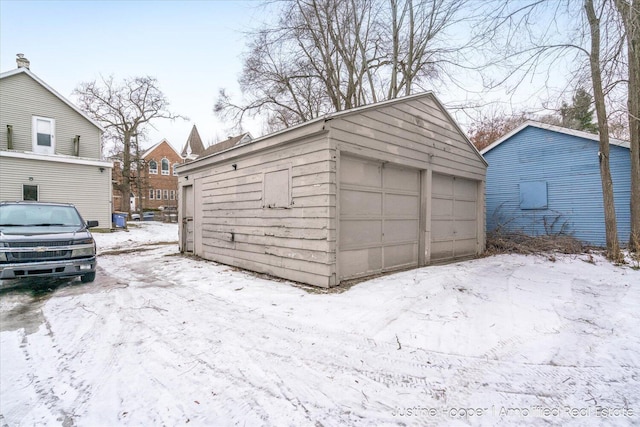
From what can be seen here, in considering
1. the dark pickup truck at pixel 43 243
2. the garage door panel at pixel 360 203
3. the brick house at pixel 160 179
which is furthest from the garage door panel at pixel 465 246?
the brick house at pixel 160 179

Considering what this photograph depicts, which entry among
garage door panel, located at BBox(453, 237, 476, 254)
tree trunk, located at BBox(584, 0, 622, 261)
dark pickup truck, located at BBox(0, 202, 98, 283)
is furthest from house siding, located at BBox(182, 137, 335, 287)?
tree trunk, located at BBox(584, 0, 622, 261)

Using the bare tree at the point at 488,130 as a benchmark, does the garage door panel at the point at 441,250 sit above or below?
below

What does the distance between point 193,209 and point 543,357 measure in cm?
916

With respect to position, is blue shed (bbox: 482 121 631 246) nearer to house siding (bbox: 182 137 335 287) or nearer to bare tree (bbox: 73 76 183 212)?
house siding (bbox: 182 137 335 287)

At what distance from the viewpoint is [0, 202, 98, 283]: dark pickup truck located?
4.67 meters

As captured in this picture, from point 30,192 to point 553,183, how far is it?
2241cm

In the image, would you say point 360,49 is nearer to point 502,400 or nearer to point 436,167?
point 436,167

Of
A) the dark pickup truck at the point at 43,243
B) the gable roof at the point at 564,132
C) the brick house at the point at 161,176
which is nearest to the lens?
the dark pickup truck at the point at 43,243

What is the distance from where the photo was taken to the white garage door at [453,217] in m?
7.54

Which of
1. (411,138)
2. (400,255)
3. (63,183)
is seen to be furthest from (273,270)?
(63,183)

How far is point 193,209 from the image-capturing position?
9.37 meters

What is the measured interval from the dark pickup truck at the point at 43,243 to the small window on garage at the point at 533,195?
1433 centimetres

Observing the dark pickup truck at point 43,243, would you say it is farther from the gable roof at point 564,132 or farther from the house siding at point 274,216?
the gable roof at point 564,132

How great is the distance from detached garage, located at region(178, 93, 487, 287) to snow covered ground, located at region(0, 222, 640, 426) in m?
0.93
